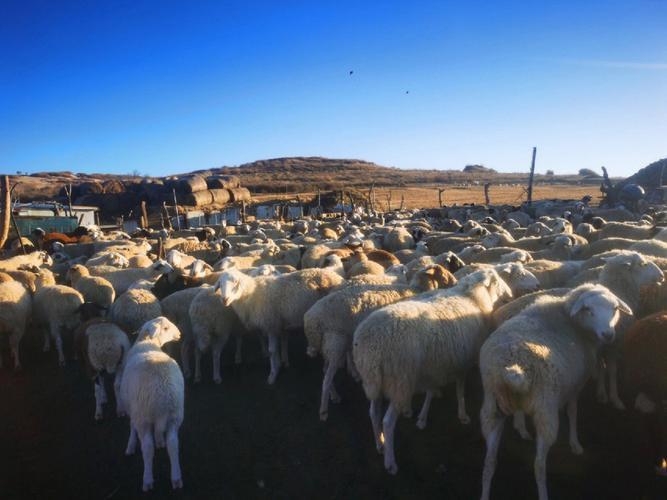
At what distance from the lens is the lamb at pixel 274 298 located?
7.59m

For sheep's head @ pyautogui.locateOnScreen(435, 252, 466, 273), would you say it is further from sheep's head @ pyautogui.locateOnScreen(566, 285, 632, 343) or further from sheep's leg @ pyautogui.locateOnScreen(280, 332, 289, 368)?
sheep's head @ pyautogui.locateOnScreen(566, 285, 632, 343)

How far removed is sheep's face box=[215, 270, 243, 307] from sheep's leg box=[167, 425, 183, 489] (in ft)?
8.60

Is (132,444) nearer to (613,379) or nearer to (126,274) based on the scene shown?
(613,379)

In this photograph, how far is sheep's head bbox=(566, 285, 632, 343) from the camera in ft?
15.7

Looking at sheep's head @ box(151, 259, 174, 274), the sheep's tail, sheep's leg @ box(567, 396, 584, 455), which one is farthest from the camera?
sheep's head @ box(151, 259, 174, 274)

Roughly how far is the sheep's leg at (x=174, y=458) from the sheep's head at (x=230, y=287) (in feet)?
8.60

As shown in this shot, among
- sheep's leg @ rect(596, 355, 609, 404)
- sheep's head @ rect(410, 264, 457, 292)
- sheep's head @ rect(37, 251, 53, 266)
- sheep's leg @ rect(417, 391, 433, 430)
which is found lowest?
sheep's leg @ rect(417, 391, 433, 430)

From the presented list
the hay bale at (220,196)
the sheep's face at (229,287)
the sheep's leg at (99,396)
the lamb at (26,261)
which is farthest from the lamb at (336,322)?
the hay bale at (220,196)

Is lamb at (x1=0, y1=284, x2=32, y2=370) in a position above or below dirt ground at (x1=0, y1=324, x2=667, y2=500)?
above

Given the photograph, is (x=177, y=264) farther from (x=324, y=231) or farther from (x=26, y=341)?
(x=324, y=231)

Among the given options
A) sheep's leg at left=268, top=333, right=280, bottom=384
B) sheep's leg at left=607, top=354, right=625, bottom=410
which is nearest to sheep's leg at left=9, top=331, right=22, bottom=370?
sheep's leg at left=268, top=333, right=280, bottom=384

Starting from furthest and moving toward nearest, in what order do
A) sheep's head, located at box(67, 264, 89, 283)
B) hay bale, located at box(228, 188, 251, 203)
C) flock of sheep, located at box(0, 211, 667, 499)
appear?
hay bale, located at box(228, 188, 251, 203), sheep's head, located at box(67, 264, 89, 283), flock of sheep, located at box(0, 211, 667, 499)

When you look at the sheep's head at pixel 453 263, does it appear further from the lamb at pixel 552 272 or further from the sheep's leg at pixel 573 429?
the sheep's leg at pixel 573 429

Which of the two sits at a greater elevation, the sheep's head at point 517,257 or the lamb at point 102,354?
the sheep's head at point 517,257
